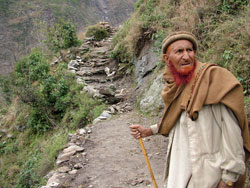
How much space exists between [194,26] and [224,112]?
432 cm

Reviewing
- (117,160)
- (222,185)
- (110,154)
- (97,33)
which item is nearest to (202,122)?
(222,185)

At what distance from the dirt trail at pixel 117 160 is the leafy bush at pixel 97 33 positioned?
34.3ft

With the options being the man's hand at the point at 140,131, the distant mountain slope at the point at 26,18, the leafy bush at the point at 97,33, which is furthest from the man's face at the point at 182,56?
the distant mountain slope at the point at 26,18

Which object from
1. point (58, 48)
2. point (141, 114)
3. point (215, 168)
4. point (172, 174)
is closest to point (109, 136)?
point (141, 114)

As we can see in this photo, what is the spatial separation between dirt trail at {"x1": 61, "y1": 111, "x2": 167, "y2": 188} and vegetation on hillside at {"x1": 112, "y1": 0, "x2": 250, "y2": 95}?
1.91m

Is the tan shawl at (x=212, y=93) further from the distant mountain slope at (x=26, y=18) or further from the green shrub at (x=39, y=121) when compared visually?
the distant mountain slope at (x=26, y=18)

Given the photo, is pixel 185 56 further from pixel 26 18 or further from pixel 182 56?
pixel 26 18

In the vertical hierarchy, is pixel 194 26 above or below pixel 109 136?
above

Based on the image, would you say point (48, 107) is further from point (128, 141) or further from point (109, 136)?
point (128, 141)

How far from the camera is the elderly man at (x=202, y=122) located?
114cm

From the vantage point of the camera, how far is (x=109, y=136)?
16.7 ft

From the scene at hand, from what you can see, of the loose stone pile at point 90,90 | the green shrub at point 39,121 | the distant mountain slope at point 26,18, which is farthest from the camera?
the distant mountain slope at point 26,18

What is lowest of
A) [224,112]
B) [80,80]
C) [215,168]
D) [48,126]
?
[48,126]

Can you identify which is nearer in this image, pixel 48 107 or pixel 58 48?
pixel 48 107
